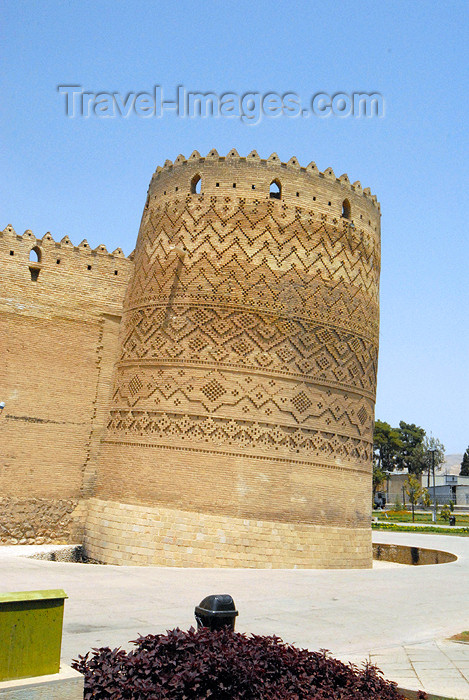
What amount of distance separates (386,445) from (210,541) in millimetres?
47088

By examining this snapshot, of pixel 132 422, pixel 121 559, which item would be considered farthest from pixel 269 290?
pixel 121 559

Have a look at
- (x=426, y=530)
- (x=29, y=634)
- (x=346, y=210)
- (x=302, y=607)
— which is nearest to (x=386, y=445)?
(x=426, y=530)

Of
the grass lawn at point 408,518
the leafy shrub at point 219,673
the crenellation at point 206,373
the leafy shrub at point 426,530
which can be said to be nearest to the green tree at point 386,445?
the grass lawn at point 408,518

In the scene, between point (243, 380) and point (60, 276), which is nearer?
point (243, 380)

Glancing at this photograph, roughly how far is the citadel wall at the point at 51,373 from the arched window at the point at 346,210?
4971 millimetres

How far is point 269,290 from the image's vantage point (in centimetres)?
1230

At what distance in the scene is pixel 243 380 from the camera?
1182 centimetres

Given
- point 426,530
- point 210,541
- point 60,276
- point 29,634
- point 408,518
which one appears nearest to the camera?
point 29,634

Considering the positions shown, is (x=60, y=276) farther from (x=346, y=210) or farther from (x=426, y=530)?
(x=426, y=530)

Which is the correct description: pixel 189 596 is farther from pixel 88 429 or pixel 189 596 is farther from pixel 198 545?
pixel 88 429

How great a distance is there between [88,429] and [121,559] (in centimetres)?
293

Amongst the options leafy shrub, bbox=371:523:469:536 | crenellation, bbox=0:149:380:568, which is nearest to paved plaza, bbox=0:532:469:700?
crenellation, bbox=0:149:380:568

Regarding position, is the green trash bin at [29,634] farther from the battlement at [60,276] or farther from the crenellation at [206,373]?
the battlement at [60,276]

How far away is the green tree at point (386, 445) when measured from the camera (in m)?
55.5
